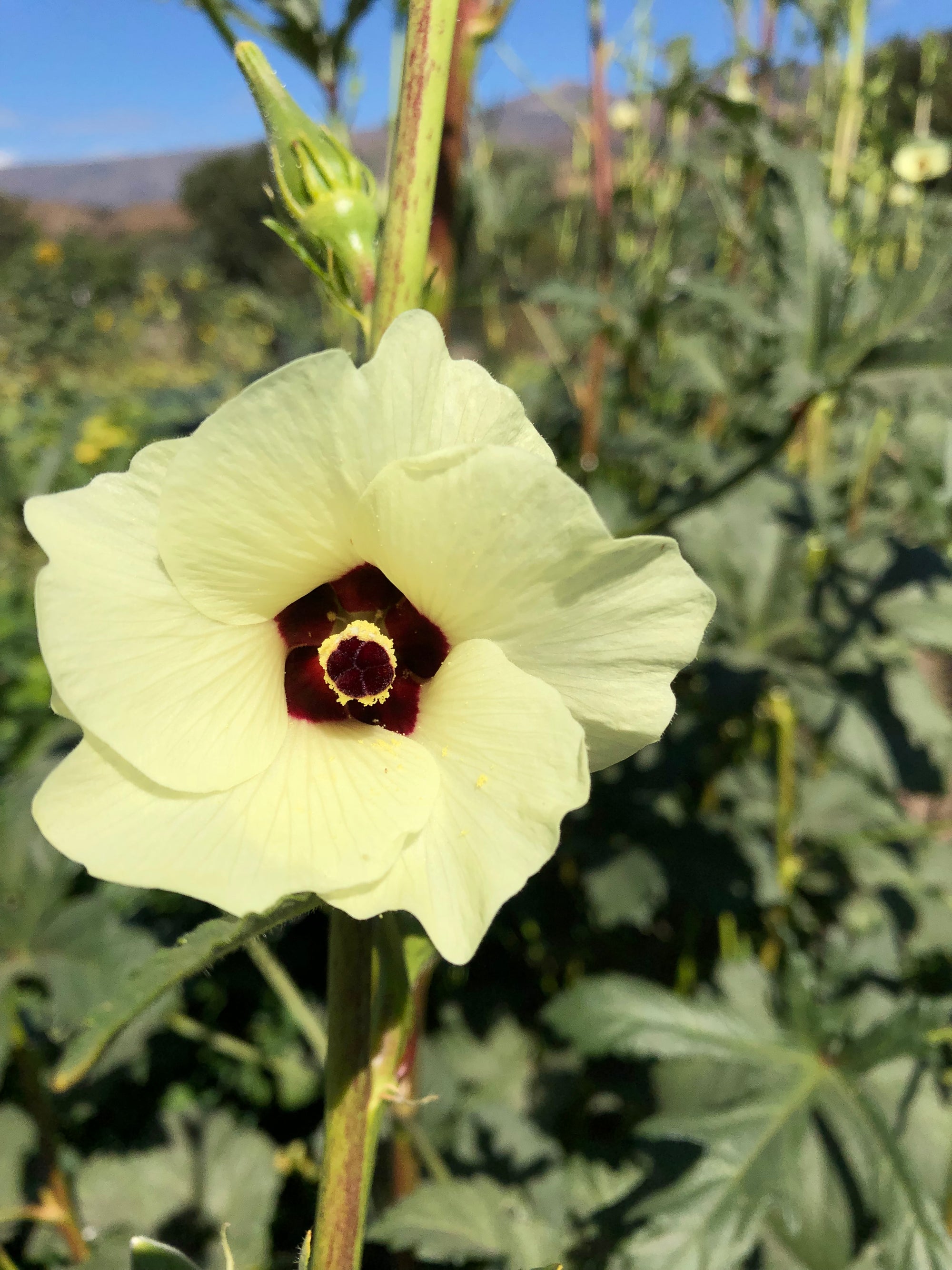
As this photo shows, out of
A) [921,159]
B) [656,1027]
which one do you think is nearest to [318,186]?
[656,1027]

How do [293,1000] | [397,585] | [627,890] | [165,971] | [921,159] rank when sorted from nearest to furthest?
[165,971] < [397,585] < [293,1000] < [627,890] < [921,159]

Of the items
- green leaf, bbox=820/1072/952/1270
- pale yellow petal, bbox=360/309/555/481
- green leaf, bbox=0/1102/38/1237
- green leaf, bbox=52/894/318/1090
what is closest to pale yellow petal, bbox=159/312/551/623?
pale yellow petal, bbox=360/309/555/481

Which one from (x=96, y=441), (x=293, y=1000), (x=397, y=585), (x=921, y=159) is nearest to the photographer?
(x=397, y=585)

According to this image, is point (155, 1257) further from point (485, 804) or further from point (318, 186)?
point (318, 186)

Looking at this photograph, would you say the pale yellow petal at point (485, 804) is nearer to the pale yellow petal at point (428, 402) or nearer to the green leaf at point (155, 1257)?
the pale yellow petal at point (428, 402)

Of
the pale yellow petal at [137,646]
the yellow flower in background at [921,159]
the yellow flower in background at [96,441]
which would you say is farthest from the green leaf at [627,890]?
the yellow flower in background at [96,441]

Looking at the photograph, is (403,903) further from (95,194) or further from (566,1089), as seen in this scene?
(95,194)

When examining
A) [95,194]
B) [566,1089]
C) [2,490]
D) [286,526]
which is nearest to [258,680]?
[286,526]
